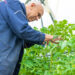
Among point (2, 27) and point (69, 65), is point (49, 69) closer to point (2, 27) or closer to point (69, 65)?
point (69, 65)

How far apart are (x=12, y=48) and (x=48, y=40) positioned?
29cm

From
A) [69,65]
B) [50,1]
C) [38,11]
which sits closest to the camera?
[69,65]

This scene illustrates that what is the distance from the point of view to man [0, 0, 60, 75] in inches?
57.6

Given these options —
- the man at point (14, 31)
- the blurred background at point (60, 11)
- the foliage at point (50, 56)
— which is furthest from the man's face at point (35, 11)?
the blurred background at point (60, 11)

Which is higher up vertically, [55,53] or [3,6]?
[3,6]

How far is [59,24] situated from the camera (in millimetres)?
1748

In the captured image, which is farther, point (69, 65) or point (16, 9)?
point (16, 9)

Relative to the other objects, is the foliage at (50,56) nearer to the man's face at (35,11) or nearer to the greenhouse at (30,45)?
the greenhouse at (30,45)

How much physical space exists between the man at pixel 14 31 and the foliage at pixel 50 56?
127mm

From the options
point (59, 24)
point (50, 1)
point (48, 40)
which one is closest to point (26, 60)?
point (48, 40)

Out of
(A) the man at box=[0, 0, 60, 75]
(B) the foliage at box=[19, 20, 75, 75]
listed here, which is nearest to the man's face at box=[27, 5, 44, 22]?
(A) the man at box=[0, 0, 60, 75]

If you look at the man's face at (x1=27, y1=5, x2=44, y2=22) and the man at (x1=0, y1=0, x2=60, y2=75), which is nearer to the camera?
the man at (x1=0, y1=0, x2=60, y2=75)

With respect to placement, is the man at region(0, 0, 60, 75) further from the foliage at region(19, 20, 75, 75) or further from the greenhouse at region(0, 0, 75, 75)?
the foliage at region(19, 20, 75, 75)

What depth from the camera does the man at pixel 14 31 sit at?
146 cm
